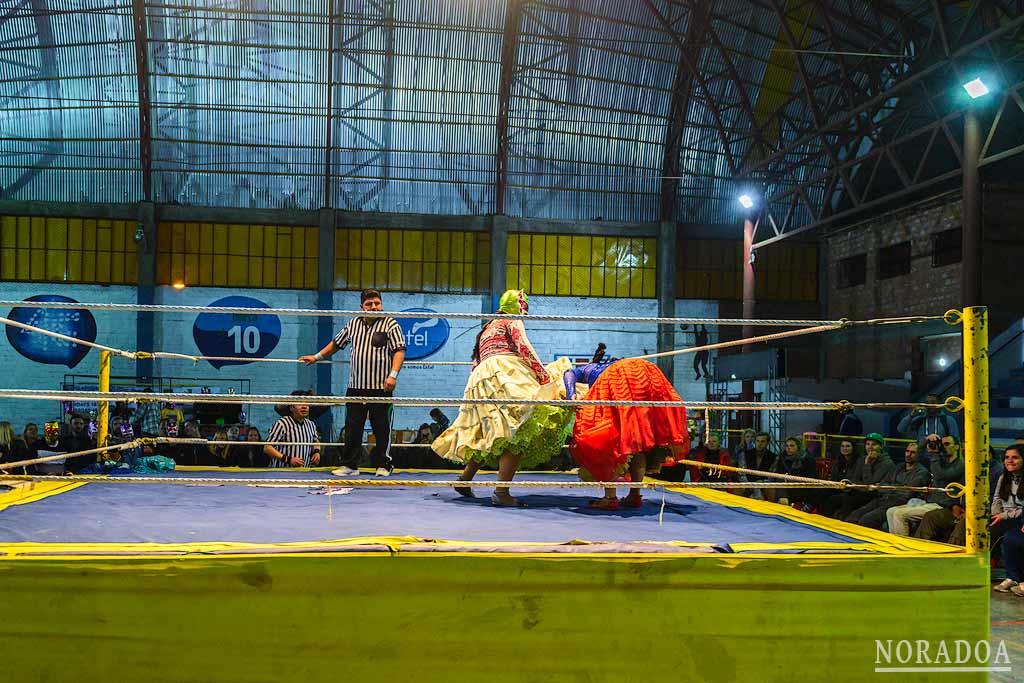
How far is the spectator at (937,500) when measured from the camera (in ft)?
23.0

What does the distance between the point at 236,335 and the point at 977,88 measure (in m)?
14.2

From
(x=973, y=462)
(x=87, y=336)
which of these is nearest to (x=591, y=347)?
(x=87, y=336)

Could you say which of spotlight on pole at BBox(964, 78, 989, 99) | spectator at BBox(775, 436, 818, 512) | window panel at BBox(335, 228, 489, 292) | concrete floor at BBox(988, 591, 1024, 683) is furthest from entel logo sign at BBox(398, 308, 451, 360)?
concrete floor at BBox(988, 591, 1024, 683)

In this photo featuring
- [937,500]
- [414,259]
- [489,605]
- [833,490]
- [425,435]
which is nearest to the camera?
[489,605]

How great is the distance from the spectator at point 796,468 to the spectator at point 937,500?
6.16 ft

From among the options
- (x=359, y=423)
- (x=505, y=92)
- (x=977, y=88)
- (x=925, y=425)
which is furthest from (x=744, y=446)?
(x=505, y=92)

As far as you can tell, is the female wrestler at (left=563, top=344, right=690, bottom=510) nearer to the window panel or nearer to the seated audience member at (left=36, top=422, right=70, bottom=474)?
the seated audience member at (left=36, top=422, right=70, bottom=474)

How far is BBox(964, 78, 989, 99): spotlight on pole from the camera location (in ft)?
34.5

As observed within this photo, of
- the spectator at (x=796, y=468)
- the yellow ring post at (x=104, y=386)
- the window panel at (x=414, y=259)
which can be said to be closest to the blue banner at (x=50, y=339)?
the window panel at (x=414, y=259)

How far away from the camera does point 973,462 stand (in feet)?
8.59

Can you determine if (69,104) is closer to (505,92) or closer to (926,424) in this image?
(505,92)

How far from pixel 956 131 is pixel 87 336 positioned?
17107 millimetres

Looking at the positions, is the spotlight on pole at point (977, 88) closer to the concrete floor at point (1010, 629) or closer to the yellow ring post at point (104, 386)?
the concrete floor at point (1010, 629)

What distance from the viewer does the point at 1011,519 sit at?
6.53 meters
